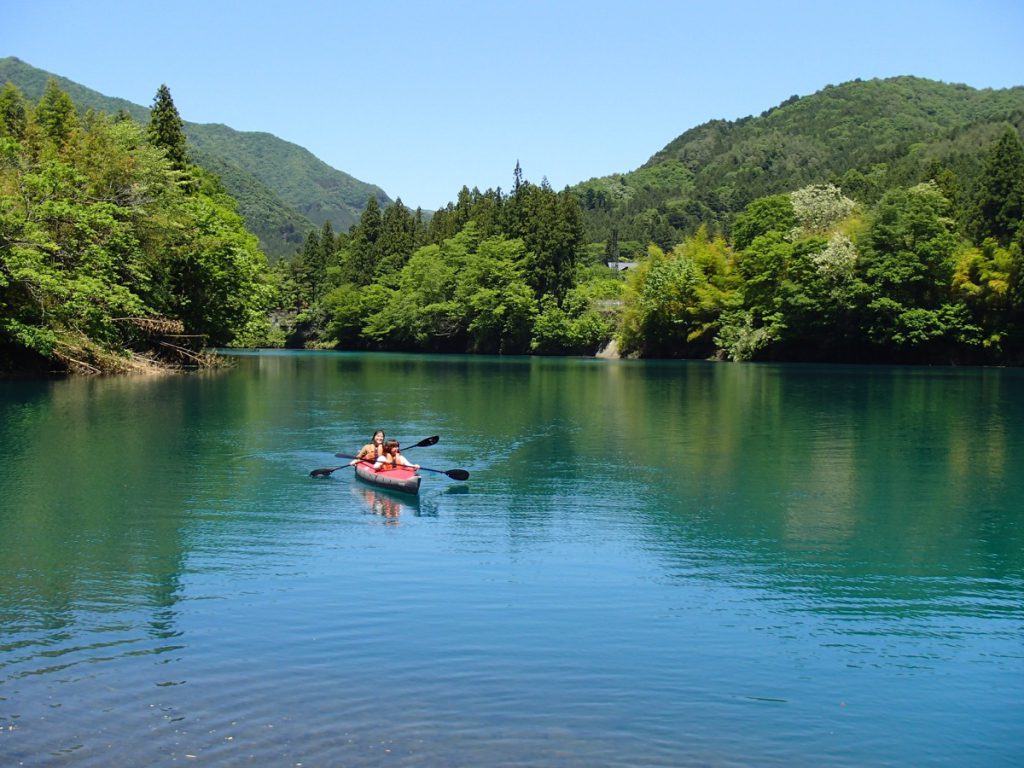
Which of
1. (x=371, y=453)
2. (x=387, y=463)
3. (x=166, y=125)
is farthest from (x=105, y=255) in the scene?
(x=387, y=463)

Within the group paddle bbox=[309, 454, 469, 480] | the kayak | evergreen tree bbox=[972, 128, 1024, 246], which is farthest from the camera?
evergreen tree bbox=[972, 128, 1024, 246]

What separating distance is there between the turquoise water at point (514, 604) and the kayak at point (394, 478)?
0.48 m

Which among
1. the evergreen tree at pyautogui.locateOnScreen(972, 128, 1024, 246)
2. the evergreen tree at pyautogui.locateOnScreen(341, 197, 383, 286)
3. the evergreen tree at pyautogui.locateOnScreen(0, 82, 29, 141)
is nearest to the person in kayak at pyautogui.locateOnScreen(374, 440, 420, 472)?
the evergreen tree at pyautogui.locateOnScreen(0, 82, 29, 141)

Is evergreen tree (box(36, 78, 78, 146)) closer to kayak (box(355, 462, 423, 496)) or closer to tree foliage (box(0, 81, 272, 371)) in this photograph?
tree foliage (box(0, 81, 272, 371))

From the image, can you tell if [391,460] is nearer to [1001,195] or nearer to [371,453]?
[371,453]

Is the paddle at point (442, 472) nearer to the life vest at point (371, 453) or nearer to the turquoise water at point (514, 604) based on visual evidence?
the turquoise water at point (514, 604)

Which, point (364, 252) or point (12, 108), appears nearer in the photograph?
point (12, 108)

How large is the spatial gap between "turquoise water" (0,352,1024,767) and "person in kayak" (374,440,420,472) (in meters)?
0.81

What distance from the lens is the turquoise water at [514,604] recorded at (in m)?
Result: 8.16

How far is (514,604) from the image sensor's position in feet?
39.4

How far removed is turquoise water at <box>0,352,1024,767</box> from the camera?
816cm

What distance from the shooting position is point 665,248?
181250mm

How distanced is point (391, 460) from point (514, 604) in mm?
9416

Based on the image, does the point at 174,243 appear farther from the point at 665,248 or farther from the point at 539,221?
the point at 665,248
